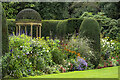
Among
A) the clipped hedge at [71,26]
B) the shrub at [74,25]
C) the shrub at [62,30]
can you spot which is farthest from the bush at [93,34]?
the shrub at [62,30]

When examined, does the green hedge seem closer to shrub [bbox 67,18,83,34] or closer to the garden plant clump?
shrub [bbox 67,18,83,34]

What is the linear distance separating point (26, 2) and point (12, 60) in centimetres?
1480

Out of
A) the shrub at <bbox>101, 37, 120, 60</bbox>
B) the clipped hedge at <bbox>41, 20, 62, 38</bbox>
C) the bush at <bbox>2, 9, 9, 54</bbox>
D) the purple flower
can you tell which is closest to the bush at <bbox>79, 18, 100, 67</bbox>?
the purple flower

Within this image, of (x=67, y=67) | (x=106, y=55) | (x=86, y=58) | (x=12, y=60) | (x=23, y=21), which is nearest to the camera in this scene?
(x=12, y=60)

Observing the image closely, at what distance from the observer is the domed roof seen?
46.0 ft

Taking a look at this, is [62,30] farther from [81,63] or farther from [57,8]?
[57,8]

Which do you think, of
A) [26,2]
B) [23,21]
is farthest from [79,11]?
[23,21]

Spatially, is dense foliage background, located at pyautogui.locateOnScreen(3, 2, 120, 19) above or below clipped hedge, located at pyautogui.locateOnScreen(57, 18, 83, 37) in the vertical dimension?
above

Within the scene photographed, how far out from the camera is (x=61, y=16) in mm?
21797

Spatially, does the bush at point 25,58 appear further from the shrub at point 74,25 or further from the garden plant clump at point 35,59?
the shrub at point 74,25

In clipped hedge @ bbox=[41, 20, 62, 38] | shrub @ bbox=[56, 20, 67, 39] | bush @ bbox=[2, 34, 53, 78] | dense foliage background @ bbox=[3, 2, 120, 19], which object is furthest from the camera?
dense foliage background @ bbox=[3, 2, 120, 19]

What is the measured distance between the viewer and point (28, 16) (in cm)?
1437

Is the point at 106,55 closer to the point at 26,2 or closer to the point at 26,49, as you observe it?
the point at 26,49

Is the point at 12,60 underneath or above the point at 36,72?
above
